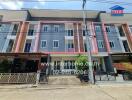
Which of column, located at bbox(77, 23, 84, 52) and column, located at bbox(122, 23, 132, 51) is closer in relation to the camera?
column, located at bbox(77, 23, 84, 52)

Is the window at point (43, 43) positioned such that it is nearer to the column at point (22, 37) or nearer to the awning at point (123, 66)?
the column at point (22, 37)

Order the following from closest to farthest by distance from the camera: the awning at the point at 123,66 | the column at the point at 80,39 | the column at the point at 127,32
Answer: the awning at the point at 123,66, the column at the point at 80,39, the column at the point at 127,32

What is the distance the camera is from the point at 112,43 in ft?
84.0

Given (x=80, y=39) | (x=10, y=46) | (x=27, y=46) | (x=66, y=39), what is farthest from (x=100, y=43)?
(x=10, y=46)

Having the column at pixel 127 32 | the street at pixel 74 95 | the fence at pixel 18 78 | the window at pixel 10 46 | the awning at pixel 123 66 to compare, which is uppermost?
the column at pixel 127 32

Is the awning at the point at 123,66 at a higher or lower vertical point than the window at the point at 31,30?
lower

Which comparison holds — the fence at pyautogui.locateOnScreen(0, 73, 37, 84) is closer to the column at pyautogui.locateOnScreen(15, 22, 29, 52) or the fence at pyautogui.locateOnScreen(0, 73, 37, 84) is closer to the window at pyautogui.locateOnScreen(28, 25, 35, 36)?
the column at pyautogui.locateOnScreen(15, 22, 29, 52)

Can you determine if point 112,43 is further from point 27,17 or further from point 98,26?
point 27,17

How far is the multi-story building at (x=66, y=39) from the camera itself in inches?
938

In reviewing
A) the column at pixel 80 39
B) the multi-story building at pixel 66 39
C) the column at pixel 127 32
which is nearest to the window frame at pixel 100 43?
the multi-story building at pixel 66 39

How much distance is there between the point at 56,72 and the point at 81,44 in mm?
6882

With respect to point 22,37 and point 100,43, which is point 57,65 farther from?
point 100,43

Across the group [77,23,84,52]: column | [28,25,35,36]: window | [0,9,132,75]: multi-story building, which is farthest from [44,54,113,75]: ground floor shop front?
[28,25,35,36]: window

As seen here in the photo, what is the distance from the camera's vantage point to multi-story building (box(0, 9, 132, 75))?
23828mm
